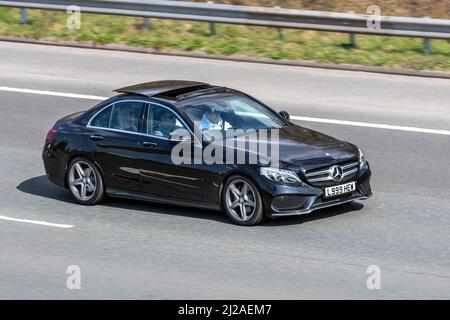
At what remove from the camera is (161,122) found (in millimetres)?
14203

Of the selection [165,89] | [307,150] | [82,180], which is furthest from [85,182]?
[307,150]

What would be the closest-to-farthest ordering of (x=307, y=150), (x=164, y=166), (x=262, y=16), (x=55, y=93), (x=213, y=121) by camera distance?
(x=307, y=150)
(x=164, y=166)
(x=213, y=121)
(x=55, y=93)
(x=262, y=16)

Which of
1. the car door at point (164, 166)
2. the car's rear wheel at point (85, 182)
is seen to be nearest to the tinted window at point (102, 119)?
the car's rear wheel at point (85, 182)

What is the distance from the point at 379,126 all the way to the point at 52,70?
7052 millimetres

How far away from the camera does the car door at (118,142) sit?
46.8ft

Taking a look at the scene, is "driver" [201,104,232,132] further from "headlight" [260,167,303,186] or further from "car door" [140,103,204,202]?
"headlight" [260,167,303,186]

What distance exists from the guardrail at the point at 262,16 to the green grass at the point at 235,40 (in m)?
0.40

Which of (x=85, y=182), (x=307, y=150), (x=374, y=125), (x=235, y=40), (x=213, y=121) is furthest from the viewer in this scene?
(x=235, y=40)

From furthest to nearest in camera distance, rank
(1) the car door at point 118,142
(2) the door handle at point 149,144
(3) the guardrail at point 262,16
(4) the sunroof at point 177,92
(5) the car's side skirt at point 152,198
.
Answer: (3) the guardrail at point 262,16 < (4) the sunroof at point 177,92 < (1) the car door at point 118,142 < (2) the door handle at point 149,144 < (5) the car's side skirt at point 152,198

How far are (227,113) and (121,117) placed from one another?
1.42 metres

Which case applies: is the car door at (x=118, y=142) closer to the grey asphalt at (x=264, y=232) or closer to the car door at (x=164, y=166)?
the car door at (x=164, y=166)

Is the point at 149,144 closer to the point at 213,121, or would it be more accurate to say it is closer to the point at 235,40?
the point at 213,121

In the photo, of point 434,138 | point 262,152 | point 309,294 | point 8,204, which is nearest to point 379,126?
point 434,138

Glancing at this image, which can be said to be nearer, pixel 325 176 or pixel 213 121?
pixel 325 176
